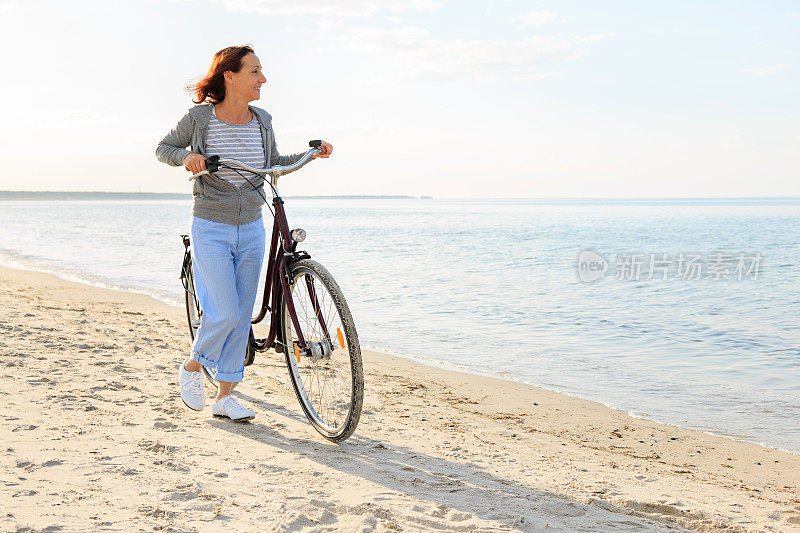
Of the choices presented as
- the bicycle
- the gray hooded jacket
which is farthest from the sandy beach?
the gray hooded jacket

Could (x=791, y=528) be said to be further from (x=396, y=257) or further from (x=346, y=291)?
(x=396, y=257)

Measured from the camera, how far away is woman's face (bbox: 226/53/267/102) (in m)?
3.48

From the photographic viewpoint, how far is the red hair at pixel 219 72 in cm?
348

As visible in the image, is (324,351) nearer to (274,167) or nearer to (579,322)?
(274,167)

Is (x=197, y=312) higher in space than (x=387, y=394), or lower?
higher

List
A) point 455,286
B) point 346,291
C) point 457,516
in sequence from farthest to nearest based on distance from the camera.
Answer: point 455,286, point 346,291, point 457,516

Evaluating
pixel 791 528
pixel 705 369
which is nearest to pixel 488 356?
pixel 705 369

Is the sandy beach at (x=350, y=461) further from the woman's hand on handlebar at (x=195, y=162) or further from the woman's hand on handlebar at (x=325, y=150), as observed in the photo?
the woman's hand on handlebar at (x=325, y=150)

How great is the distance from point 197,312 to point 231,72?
1.93 m

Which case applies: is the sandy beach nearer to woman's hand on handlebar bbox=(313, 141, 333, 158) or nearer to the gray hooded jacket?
the gray hooded jacket

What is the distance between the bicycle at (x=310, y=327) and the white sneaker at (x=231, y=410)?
0.83 ft

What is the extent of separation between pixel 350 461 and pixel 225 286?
1.13 meters

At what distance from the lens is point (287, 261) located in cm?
359

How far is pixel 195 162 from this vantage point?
326 cm
